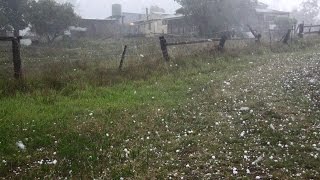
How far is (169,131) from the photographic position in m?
8.78

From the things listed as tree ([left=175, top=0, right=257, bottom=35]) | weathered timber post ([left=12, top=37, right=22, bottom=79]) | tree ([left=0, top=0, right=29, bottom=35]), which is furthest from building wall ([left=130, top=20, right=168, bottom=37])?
weathered timber post ([left=12, top=37, right=22, bottom=79])

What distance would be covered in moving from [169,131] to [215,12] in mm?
31490

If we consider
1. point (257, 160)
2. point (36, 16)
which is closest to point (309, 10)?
point (36, 16)

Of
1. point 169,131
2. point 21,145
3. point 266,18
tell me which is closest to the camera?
point 21,145

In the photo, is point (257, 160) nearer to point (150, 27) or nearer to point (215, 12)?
point (215, 12)

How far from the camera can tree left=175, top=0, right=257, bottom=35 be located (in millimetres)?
38125

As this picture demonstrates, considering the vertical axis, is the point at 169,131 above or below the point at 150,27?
below

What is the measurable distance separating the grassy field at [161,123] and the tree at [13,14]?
2912 centimetres

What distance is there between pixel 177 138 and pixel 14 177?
3.58 meters

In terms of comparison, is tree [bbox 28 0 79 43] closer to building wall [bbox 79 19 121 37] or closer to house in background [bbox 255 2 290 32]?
building wall [bbox 79 19 121 37]

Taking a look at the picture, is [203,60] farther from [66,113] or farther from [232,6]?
[232,6]

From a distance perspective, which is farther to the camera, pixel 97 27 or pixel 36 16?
pixel 97 27

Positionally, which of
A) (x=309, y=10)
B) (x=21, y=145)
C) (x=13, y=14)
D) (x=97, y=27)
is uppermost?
(x=309, y=10)

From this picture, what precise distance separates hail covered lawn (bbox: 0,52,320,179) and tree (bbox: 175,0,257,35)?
25436mm
